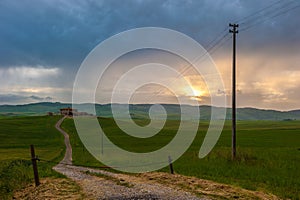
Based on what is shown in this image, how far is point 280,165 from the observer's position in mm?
28172

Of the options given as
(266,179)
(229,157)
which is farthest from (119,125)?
(266,179)

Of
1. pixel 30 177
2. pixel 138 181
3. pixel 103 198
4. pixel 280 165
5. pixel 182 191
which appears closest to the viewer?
pixel 103 198

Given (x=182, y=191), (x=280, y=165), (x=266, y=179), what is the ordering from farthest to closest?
(x=280, y=165)
(x=266, y=179)
(x=182, y=191)

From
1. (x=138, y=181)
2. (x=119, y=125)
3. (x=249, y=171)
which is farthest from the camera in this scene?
(x=119, y=125)

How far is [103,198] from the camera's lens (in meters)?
14.8

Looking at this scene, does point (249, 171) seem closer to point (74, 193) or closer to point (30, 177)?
point (74, 193)

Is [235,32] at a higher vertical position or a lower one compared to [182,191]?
higher

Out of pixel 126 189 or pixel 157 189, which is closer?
pixel 157 189

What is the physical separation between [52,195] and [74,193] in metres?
1.09

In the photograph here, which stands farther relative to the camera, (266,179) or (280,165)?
(280,165)

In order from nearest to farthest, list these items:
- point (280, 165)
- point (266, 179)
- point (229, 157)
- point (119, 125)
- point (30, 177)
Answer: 1. point (266, 179)
2. point (30, 177)
3. point (280, 165)
4. point (229, 157)
5. point (119, 125)

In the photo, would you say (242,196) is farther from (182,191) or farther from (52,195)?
(52,195)

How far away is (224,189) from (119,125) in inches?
4489

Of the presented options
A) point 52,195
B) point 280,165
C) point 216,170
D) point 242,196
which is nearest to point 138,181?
point 52,195
